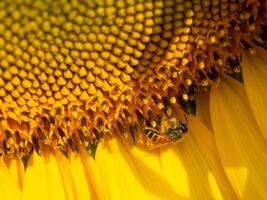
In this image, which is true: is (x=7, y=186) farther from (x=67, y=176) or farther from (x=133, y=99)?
(x=133, y=99)

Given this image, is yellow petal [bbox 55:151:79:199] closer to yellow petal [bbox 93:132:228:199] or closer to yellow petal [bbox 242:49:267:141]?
yellow petal [bbox 93:132:228:199]

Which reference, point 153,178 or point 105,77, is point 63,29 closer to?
point 105,77

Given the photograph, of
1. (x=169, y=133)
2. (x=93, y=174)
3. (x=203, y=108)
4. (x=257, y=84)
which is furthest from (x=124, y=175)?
(x=257, y=84)

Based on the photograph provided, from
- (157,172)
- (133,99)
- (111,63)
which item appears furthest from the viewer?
(157,172)

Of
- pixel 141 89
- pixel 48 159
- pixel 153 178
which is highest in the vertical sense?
pixel 141 89

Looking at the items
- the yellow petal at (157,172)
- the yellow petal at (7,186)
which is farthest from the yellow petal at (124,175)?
the yellow petal at (7,186)

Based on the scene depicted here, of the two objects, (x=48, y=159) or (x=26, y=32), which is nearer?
(x=26, y=32)

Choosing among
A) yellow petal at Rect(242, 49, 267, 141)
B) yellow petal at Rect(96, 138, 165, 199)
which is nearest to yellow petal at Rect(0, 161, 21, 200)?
yellow petal at Rect(96, 138, 165, 199)

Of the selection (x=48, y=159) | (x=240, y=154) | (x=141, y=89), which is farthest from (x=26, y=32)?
(x=240, y=154)
